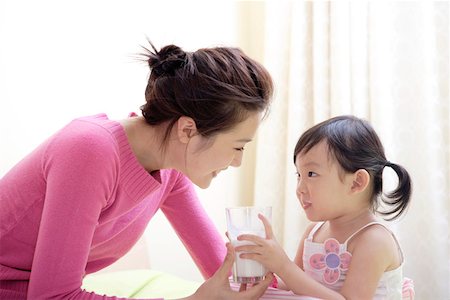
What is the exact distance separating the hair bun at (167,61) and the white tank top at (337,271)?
23.9 inches

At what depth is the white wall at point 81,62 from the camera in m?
1.95

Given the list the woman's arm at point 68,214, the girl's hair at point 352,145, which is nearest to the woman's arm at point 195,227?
the girl's hair at point 352,145

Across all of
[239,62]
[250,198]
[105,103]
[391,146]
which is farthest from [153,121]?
[250,198]

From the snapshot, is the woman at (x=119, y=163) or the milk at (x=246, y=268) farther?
the milk at (x=246, y=268)

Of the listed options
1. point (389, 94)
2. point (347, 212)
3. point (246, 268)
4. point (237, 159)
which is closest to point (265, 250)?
point (246, 268)

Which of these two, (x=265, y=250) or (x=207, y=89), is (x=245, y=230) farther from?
(x=207, y=89)

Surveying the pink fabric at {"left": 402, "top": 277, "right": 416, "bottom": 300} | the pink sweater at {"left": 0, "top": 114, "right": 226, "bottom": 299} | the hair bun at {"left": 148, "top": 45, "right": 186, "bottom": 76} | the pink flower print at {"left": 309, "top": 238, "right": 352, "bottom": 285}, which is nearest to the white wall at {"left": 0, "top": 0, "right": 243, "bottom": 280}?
the hair bun at {"left": 148, "top": 45, "right": 186, "bottom": 76}

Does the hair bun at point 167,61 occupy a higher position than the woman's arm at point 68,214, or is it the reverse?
the hair bun at point 167,61

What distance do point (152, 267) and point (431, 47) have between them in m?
1.39

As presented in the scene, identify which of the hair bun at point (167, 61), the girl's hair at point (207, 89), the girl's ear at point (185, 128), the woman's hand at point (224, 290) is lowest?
the woman's hand at point (224, 290)

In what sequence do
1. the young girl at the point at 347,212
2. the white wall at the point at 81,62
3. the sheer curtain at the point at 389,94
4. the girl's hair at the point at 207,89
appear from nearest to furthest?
the girl's hair at the point at 207,89
the young girl at the point at 347,212
the white wall at the point at 81,62
the sheer curtain at the point at 389,94

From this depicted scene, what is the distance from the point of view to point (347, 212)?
1544 mm

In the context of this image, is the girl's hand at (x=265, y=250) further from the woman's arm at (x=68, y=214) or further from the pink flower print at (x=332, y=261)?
the woman's arm at (x=68, y=214)

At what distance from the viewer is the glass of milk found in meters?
1.26
